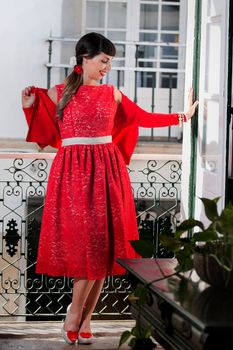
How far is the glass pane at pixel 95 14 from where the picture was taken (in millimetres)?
9789

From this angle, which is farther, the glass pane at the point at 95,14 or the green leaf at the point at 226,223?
the glass pane at the point at 95,14

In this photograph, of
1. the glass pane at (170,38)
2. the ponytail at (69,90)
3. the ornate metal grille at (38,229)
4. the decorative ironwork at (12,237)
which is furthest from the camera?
the glass pane at (170,38)

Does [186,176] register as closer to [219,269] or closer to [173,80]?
[219,269]

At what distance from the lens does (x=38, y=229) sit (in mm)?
6137

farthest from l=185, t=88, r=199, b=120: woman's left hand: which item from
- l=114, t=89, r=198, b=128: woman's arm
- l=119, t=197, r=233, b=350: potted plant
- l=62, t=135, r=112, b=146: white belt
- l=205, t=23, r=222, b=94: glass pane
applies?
l=119, t=197, r=233, b=350: potted plant

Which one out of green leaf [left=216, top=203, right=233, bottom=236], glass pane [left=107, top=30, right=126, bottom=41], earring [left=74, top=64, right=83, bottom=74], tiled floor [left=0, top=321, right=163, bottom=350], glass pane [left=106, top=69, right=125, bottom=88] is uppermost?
glass pane [left=107, top=30, right=126, bottom=41]

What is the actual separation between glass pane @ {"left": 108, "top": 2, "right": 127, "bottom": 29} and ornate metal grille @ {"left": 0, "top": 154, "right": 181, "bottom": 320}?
5.74 ft

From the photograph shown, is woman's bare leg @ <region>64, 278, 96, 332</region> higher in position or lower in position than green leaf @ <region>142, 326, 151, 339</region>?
lower

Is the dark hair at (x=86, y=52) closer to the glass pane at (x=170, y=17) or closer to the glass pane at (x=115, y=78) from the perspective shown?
the glass pane at (x=115, y=78)

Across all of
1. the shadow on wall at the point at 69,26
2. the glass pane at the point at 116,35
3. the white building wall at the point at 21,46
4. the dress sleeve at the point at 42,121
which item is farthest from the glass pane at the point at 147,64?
the dress sleeve at the point at 42,121

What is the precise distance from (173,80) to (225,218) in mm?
7599

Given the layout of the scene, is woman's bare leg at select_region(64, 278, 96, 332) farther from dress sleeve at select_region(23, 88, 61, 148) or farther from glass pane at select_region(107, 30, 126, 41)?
glass pane at select_region(107, 30, 126, 41)

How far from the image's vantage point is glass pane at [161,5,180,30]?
10062 millimetres

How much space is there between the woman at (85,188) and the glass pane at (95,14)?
16.5 feet
